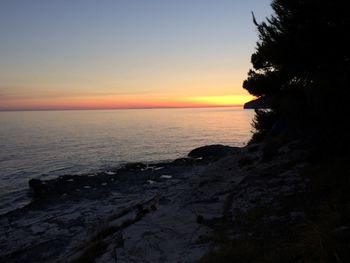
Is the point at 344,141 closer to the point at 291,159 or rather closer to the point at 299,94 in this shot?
the point at 291,159

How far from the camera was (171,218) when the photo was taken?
39.5 feet

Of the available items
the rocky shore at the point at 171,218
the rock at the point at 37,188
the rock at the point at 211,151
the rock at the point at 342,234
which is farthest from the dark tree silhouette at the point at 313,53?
the rock at the point at 211,151

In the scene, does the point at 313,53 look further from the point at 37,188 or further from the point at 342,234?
the point at 37,188

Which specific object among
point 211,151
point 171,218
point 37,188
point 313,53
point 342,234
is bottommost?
point 37,188

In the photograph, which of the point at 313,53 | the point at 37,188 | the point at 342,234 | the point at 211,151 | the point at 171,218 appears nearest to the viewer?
the point at 342,234

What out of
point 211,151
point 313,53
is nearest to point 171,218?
point 313,53

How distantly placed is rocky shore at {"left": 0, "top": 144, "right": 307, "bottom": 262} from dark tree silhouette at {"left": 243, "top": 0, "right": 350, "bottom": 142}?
6.88 ft

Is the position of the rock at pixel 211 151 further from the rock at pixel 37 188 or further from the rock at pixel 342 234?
the rock at pixel 342 234

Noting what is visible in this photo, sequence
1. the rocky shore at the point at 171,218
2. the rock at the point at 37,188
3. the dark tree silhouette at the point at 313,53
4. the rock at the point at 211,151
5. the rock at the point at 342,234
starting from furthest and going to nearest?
1. the rock at the point at 211,151
2. the rock at the point at 37,188
3. the dark tree silhouette at the point at 313,53
4. the rocky shore at the point at 171,218
5. the rock at the point at 342,234

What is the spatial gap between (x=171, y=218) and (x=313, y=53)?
8799 mm

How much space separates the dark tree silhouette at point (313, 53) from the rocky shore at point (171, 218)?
2097 mm

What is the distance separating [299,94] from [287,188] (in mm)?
6800

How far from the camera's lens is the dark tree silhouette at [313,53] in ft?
40.7

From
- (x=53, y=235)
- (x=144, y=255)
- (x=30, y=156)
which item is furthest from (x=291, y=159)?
(x=30, y=156)
